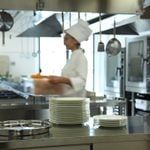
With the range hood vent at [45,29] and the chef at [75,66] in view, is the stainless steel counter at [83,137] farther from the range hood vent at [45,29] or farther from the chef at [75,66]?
the range hood vent at [45,29]

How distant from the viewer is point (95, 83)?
6344mm

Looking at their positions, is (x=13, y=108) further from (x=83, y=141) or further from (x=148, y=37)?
(x=148, y=37)

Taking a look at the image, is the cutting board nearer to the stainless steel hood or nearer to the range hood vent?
the range hood vent

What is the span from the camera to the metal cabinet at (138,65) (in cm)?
384

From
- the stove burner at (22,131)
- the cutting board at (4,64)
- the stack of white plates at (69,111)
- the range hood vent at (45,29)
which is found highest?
the range hood vent at (45,29)

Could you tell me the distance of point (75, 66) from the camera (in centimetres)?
241

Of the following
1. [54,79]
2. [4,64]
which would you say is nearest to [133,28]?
[54,79]

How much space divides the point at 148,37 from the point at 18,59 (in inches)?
208

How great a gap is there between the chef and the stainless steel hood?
0.42 meters

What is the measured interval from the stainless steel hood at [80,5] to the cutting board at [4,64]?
6.33m

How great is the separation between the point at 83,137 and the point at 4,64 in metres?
7.28

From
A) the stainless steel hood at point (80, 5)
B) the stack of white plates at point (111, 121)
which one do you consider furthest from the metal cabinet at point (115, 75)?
the stack of white plates at point (111, 121)

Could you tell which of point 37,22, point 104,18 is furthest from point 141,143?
point 37,22

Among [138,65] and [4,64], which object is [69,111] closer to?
[138,65]
